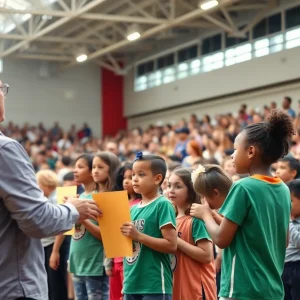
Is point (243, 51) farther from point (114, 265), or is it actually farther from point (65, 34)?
point (114, 265)

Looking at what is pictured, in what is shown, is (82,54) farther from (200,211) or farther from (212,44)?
(200,211)

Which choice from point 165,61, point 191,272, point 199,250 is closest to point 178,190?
point 199,250

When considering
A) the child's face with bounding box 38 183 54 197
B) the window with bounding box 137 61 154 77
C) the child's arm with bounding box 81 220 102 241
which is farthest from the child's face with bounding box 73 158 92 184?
the window with bounding box 137 61 154 77

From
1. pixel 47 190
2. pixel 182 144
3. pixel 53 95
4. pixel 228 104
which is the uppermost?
pixel 53 95

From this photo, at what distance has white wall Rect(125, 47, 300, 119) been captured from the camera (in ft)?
58.5

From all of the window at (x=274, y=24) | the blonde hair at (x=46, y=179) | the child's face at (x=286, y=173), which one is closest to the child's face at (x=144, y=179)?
the child's face at (x=286, y=173)

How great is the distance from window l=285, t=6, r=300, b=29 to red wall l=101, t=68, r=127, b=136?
1010 centimetres

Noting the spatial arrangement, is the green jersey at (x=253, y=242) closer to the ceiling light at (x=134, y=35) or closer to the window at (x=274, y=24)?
the window at (x=274, y=24)

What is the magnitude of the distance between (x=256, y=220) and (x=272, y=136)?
47cm

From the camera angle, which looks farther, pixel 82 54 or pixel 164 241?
pixel 82 54

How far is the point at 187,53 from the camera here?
22359 millimetres

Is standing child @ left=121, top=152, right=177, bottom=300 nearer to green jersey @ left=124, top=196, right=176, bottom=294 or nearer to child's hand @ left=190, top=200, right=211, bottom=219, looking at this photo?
green jersey @ left=124, top=196, right=176, bottom=294

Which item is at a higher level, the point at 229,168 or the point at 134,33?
the point at 134,33

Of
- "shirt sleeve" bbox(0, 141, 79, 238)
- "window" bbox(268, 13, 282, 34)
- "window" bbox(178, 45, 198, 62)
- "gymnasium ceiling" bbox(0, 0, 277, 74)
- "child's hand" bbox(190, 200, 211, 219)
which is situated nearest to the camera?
"shirt sleeve" bbox(0, 141, 79, 238)
